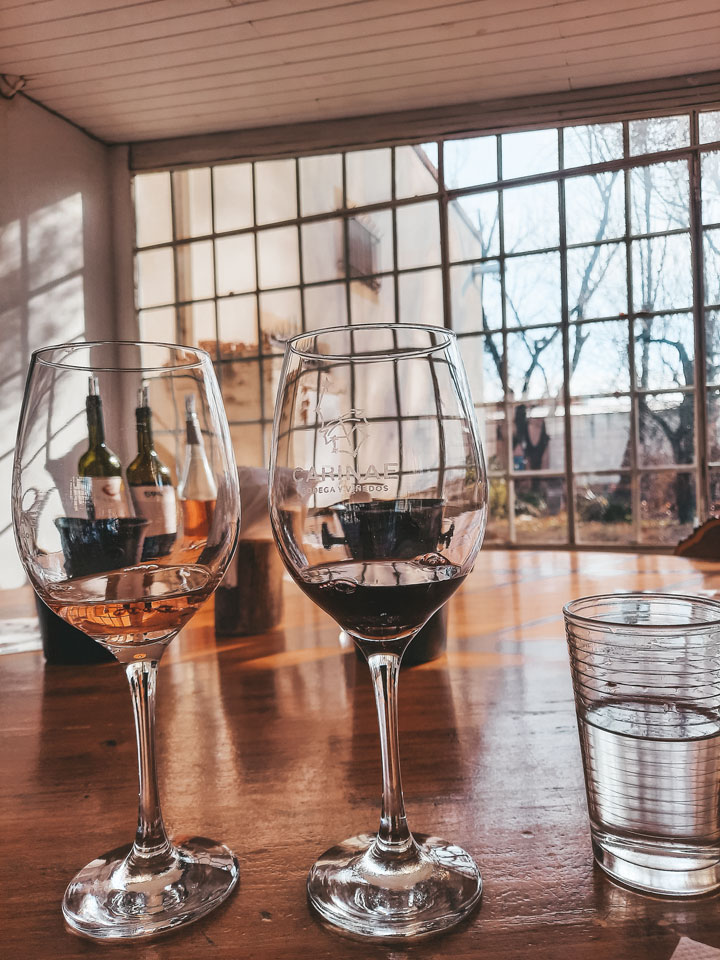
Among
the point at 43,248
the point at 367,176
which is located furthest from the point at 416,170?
the point at 43,248

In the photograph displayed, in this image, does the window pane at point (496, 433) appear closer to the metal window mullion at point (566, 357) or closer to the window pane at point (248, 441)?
the metal window mullion at point (566, 357)

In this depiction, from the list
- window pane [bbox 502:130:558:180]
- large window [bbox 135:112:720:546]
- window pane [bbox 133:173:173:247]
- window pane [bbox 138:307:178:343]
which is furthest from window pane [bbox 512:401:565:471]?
window pane [bbox 133:173:173:247]

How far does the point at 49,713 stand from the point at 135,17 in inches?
131

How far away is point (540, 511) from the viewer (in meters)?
3.81

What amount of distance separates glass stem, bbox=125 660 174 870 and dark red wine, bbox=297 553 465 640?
0.30 feet

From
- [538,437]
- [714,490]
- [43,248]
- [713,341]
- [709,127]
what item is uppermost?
[709,127]

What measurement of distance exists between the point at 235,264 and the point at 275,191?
483mm

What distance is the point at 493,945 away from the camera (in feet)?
0.85

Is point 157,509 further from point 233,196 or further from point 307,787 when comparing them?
point 233,196

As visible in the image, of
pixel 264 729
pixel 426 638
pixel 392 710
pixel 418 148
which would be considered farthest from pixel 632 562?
pixel 418 148

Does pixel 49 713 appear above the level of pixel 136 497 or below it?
below

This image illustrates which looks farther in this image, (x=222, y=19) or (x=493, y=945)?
(x=222, y=19)

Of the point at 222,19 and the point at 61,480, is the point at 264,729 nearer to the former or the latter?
the point at 61,480

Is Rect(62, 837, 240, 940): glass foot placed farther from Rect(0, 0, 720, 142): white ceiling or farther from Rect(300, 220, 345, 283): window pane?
Rect(300, 220, 345, 283): window pane
